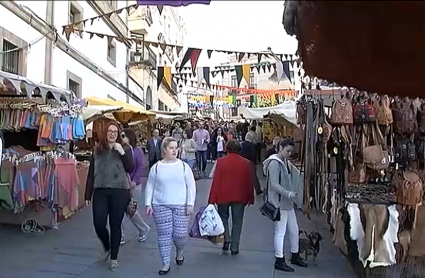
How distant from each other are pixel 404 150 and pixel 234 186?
2278 mm

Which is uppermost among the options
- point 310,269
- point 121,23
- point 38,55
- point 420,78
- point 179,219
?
point 121,23

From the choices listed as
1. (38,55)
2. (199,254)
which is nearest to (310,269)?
(199,254)

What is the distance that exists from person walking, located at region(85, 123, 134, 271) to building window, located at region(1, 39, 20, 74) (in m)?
6.55

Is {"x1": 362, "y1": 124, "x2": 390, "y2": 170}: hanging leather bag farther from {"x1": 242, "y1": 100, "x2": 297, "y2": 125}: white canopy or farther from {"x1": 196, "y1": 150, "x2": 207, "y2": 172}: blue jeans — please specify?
{"x1": 196, "y1": 150, "x2": 207, "y2": 172}: blue jeans

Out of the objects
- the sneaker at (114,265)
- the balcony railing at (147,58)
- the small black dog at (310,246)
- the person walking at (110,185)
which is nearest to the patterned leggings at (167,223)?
the person walking at (110,185)

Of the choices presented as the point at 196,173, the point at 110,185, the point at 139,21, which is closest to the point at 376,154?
the point at 110,185

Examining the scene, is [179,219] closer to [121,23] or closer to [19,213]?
[19,213]

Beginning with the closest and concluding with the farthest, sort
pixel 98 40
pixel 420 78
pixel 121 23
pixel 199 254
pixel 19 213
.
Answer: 1. pixel 420 78
2. pixel 199 254
3. pixel 19 213
4. pixel 98 40
5. pixel 121 23

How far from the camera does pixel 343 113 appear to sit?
6.37 meters

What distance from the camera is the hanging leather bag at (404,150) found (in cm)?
606

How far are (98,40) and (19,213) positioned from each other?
13.0 meters

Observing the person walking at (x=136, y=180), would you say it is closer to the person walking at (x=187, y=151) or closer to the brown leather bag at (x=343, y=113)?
the brown leather bag at (x=343, y=113)

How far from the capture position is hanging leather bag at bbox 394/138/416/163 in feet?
19.9

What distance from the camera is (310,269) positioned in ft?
19.9
